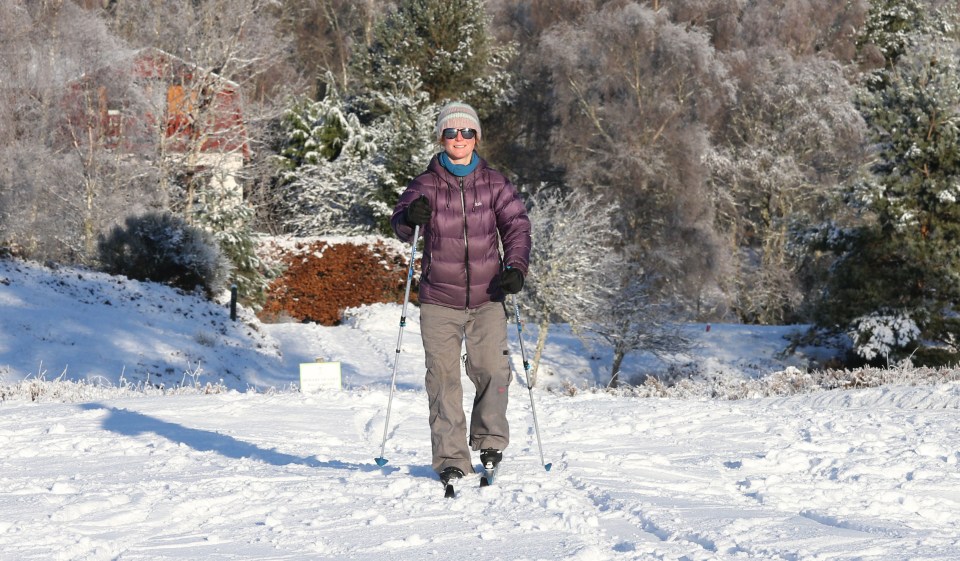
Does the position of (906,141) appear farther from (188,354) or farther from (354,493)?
(354,493)

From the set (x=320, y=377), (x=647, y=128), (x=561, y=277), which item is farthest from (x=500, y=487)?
(x=647, y=128)

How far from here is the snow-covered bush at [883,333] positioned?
70.3 ft

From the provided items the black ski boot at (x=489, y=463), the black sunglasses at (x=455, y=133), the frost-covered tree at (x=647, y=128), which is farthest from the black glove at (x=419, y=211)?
the frost-covered tree at (x=647, y=128)

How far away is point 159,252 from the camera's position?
77.4 ft

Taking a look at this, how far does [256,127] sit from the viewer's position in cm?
3303

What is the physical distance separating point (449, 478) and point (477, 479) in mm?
279

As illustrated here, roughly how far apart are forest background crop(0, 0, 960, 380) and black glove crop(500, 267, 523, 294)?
17.1m

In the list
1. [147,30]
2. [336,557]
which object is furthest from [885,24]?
[336,557]

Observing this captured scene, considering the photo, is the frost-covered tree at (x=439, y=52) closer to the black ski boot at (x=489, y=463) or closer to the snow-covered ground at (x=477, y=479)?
the snow-covered ground at (x=477, y=479)

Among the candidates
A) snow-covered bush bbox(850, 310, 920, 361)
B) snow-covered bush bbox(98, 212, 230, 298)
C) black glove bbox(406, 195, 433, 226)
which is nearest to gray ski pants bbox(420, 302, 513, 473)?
black glove bbox(406, 195, 433, 226)

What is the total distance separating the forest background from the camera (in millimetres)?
22906

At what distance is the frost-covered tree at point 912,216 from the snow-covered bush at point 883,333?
0.13 metres

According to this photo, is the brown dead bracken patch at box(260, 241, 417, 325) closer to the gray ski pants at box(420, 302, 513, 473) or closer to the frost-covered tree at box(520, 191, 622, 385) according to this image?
the frost-covered tree at box(520, 191, 622, 385)

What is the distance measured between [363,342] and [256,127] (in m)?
10.4
